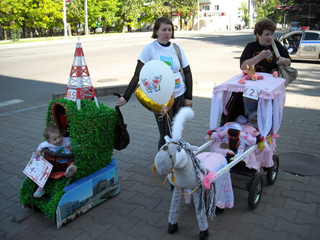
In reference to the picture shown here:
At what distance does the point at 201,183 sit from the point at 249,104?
178cm

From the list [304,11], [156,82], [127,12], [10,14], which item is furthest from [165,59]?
[127,12]

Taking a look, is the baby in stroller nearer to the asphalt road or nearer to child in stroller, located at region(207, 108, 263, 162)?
child in stroller, located at region(207, 108, 263, 162)

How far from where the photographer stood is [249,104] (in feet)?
13.6

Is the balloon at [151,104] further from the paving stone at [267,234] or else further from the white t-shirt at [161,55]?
the paving stone at [267,234]

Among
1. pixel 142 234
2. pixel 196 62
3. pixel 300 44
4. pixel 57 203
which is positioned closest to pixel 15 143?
pixel 57 203

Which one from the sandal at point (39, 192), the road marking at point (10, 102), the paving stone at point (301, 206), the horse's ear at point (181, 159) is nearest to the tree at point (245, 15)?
the road marking at point (10, 102)

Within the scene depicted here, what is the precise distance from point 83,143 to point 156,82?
1.08m

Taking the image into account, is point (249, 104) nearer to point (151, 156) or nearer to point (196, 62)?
point (151, 156)

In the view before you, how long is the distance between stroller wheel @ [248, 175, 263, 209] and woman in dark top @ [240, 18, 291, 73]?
150 cm

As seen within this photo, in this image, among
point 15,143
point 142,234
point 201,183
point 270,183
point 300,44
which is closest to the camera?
point 201,183

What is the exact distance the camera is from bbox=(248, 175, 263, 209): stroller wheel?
3355 mm

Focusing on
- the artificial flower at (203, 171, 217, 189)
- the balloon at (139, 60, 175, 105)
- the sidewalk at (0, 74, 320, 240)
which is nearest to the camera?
the artificial flower at (203, 171, 217, 189)

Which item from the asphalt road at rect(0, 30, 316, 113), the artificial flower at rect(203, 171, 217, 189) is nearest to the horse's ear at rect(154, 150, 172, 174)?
the artificial flower at rect(203, 171, 217, 189)

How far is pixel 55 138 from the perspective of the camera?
133 inches
